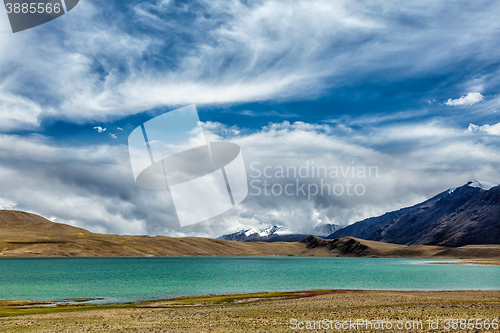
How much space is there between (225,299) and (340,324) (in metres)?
21.8

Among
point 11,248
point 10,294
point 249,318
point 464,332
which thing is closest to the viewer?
point 464,332

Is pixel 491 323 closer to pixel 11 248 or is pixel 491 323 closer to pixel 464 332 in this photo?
pixel 464 332

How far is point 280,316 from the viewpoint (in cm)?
2480

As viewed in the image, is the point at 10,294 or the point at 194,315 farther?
the point at 10,294

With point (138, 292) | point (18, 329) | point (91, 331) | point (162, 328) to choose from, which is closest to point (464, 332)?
point (162, 328)

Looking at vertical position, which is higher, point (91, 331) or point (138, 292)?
point (91, 331)

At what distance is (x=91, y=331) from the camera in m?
20.8

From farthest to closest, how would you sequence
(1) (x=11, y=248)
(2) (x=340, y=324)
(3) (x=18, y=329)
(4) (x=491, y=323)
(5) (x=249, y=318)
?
1. (1) (x=11, y=248)
2. (5) (x=249, y=318)
3. (3) (x=18, y=329)
4. (2) (x=340, y=324)
5. (4) (x=491, y=323)

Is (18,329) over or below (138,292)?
over

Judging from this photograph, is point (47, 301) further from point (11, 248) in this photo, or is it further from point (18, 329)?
point (11, 248)

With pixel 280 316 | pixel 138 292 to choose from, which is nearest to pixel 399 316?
pixel 280 316

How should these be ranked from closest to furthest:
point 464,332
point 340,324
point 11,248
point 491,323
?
point 464,332 → point 491,323 → point 340,324 → point 11,248

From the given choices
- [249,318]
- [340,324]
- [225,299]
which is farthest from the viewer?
[225,299]

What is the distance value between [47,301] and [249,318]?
98.8 feet
